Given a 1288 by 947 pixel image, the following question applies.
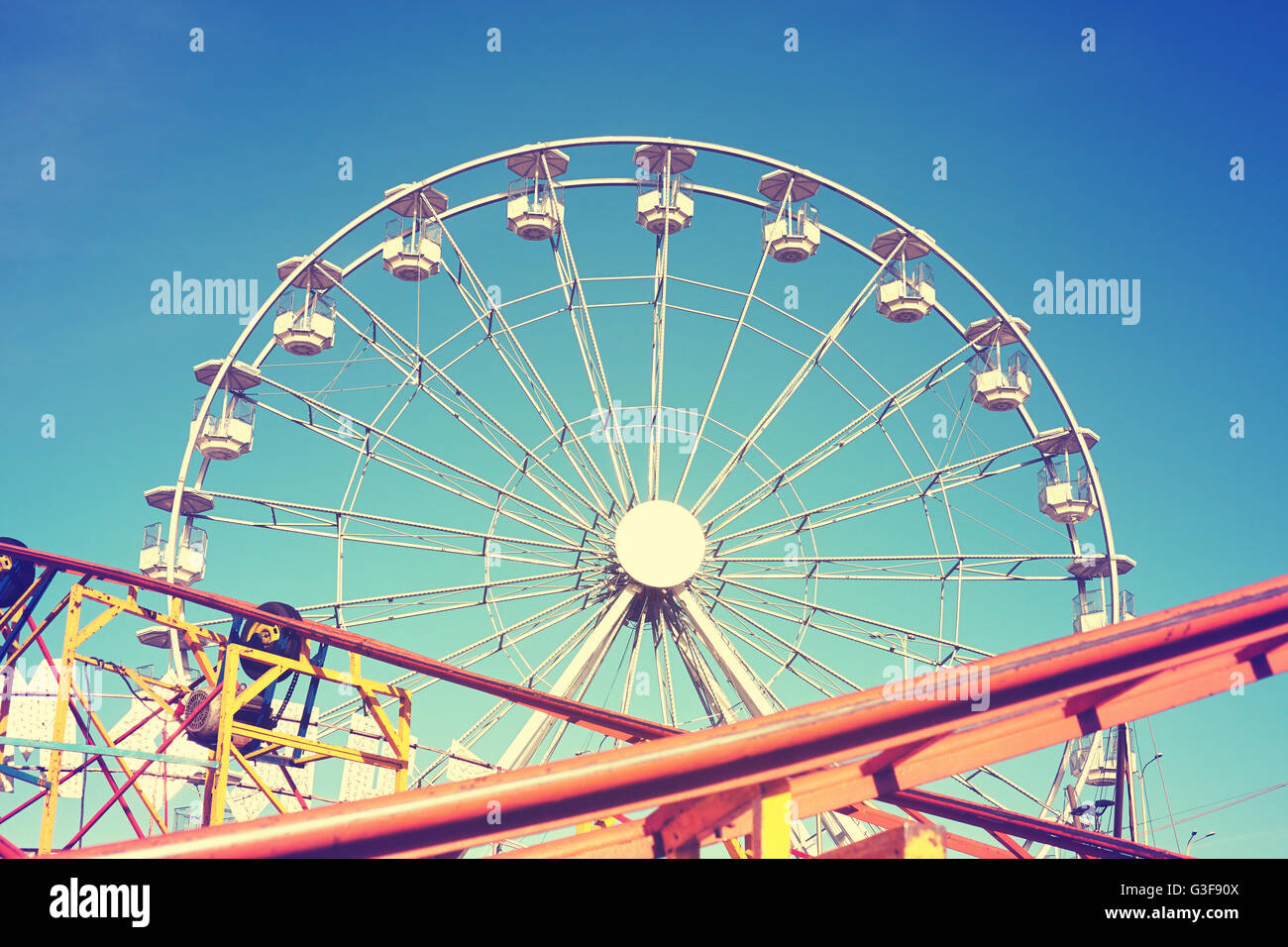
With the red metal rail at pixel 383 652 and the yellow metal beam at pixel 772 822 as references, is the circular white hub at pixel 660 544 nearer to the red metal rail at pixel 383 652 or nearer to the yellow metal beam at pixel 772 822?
the red metal rail at pixel 383 652

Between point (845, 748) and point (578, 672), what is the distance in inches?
657

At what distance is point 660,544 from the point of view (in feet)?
70.9

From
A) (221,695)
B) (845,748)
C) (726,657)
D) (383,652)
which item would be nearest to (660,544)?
(726,657)

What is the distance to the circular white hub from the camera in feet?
69.9

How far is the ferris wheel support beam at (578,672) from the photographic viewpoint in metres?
18.5

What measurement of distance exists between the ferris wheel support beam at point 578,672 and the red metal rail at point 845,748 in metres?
14.0

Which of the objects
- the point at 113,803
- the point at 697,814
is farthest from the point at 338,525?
Result: the point at 697,814

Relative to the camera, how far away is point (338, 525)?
2181cm

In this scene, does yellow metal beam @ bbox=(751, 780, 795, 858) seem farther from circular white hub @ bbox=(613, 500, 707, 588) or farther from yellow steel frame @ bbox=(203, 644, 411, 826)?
circular white hub @ bbox=(613, 500, 707, 588)

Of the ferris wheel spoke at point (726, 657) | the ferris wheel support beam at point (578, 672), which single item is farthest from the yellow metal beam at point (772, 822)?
the ferris wheel spoke at point (726, 657)
